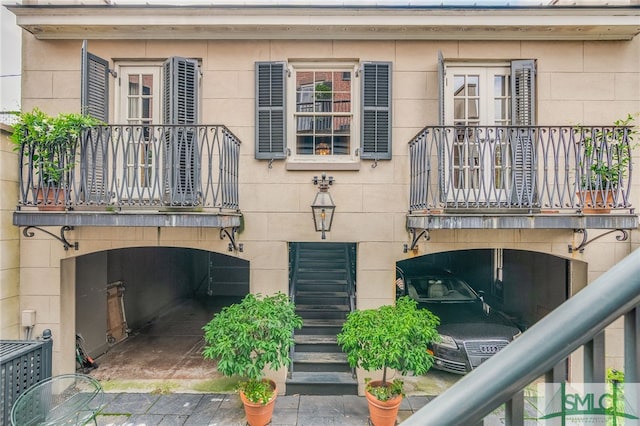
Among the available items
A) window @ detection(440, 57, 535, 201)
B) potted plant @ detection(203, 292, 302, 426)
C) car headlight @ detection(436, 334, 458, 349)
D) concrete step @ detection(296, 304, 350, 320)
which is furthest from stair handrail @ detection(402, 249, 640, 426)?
concrete step @ detection(296, 304, 350, 320)

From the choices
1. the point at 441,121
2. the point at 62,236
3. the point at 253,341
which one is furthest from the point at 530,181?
the point at 62,236

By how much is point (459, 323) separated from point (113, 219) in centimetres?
617

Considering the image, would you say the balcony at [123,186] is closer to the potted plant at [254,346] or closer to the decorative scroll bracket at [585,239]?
the potted plant at [254,346]

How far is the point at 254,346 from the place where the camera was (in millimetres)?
4652

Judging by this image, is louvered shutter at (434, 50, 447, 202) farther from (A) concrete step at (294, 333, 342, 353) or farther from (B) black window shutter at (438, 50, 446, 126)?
(A) concrete step at (294, 333, 342, 353)

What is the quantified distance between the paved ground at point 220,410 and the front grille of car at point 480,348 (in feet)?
3.57

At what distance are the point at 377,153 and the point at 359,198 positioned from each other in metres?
0.81

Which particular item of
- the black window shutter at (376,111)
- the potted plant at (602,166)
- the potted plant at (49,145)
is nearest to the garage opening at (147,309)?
the potted plant at (49,145)

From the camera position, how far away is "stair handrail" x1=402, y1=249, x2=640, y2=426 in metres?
0.86

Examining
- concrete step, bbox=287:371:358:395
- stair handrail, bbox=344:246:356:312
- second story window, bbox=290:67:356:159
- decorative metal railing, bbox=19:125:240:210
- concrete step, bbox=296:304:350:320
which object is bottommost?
concrete step, bbox=287:371:358:395

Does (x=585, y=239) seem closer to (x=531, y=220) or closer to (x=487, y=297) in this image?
(x=531, y=220)

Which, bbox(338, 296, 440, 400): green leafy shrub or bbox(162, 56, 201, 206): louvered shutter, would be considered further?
bbox(162, 56, 201, 206): louvered shutter

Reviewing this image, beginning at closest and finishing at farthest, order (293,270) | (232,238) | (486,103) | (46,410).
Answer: (46,410) → (232,238) → (486,103) → (293,270)

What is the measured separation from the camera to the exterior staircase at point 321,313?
5684mm
